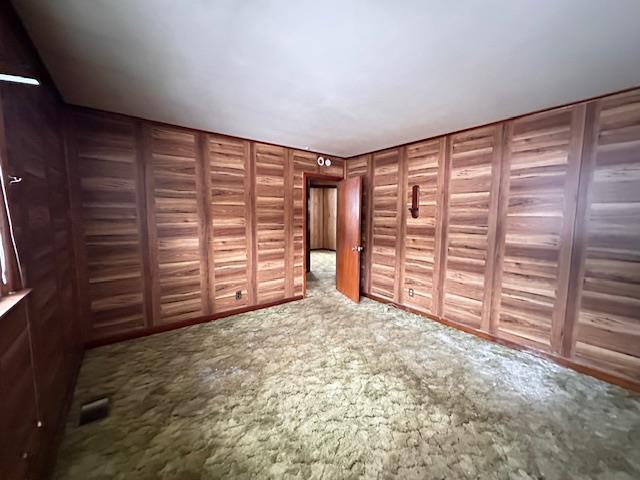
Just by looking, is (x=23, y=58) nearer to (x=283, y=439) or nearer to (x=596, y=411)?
(x=283, y=439)

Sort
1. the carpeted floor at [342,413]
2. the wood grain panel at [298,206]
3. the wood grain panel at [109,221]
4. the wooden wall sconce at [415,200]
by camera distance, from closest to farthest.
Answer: the carpeted floor at [342,413]
the wood grain panel at [109,221]
the wooden wall sconce at [415,200]
the wood grain panel at [298,206]

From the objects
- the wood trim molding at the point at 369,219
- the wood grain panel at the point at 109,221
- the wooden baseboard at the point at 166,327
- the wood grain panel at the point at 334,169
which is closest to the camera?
the wood grain panel at the point at 109,221

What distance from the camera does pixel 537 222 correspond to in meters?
2.47

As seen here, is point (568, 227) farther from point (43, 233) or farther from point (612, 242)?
point (43, 233)

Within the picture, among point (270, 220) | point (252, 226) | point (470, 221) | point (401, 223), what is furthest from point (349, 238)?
point (470, 221)

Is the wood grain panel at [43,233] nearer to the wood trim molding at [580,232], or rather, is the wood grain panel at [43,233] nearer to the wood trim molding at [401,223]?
the wood trim molding at [401,223]

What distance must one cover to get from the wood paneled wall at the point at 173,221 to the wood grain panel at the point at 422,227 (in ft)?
5.46

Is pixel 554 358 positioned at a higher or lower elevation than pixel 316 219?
lower

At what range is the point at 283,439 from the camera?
155cm

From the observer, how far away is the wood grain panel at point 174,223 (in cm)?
280

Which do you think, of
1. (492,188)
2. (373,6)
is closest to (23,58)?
(373,6)

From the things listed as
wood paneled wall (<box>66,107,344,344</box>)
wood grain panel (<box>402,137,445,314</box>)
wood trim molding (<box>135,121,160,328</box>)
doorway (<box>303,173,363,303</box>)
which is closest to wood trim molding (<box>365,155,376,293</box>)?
doorway (<box>303,173,363,303</box>)

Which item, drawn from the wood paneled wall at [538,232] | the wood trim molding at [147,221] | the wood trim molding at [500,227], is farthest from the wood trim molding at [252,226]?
the wood trim molding at [500,227]

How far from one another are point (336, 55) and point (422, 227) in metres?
2.45
